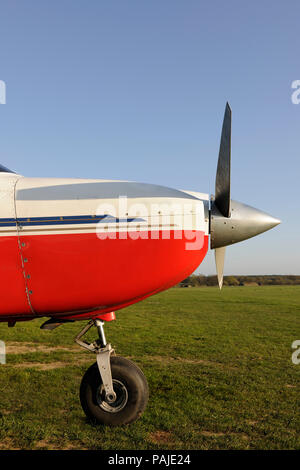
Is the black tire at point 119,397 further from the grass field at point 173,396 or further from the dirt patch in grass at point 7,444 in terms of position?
the dirt patch in grass at point 7,444

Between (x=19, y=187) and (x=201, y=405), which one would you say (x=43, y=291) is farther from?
(x=201, y=405)

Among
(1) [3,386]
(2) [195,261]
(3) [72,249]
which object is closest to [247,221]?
(2) [195,261]

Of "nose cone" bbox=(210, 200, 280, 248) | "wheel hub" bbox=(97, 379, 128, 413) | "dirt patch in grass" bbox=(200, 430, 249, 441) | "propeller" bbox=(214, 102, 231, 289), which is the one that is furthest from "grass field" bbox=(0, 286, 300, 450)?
"propeller" bbox=(214, 102, 231, 289)

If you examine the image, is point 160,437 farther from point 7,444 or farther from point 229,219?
point 229,219

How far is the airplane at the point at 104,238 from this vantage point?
3.79 m

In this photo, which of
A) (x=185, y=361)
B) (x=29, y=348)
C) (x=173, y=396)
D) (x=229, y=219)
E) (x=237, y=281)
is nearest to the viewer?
(x=229, y=219)

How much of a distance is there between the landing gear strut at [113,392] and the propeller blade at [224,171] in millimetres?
2167

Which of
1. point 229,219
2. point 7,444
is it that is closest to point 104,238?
point 229,219

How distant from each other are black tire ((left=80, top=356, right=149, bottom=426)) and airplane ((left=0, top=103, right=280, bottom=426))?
0.02 meters

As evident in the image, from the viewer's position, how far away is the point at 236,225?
4051 millimetres

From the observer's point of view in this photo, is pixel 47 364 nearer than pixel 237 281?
Yes

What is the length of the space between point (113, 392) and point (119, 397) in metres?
0.14

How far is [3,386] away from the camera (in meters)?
6.19

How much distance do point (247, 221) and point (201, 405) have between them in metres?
2.79
